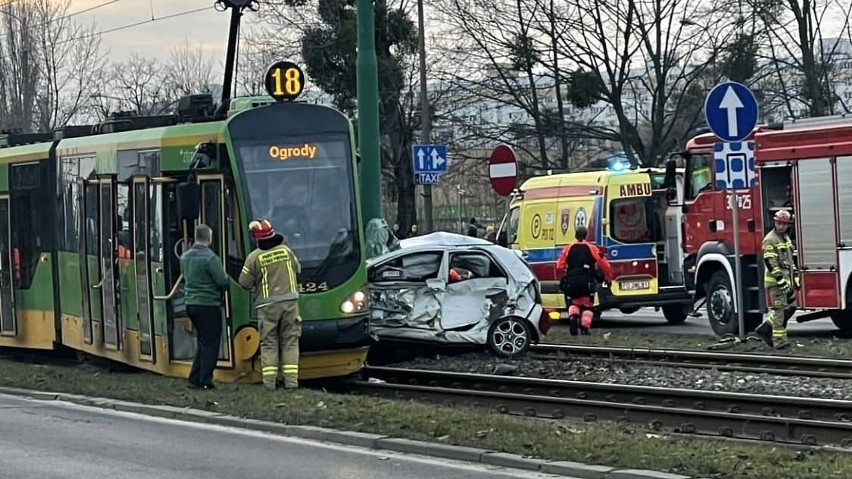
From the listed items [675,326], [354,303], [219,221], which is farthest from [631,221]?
[219,221]

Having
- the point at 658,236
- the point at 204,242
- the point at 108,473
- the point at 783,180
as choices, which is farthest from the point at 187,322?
the point at 658,236

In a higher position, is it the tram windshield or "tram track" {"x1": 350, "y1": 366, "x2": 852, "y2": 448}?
the tram windshield

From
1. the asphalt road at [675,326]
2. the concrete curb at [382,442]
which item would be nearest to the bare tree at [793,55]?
the asphalt road at [675,326]

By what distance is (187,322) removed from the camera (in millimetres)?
15094

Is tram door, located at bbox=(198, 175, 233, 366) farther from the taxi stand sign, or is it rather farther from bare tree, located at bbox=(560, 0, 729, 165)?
bare tree, located at bbox=(560, 0, 729, 165)

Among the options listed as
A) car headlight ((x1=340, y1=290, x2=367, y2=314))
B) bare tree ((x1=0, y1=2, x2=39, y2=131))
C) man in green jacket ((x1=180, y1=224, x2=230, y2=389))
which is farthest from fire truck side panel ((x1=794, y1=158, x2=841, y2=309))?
bare tree ((x1=0, y1=2, x2=39, y2=131))

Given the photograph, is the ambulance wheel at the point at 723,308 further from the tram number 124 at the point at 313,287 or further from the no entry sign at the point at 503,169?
the tram number 124 at the point at 313,287

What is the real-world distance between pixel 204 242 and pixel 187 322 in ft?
4.13

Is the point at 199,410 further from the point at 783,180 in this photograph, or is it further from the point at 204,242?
the point at 783,180

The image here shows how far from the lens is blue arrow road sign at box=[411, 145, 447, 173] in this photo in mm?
23828

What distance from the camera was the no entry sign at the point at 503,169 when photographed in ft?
67.8

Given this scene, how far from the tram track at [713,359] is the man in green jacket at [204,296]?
16.3ft

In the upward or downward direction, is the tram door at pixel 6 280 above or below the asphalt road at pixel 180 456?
above

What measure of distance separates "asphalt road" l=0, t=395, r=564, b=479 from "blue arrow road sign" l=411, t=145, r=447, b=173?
11.4m
